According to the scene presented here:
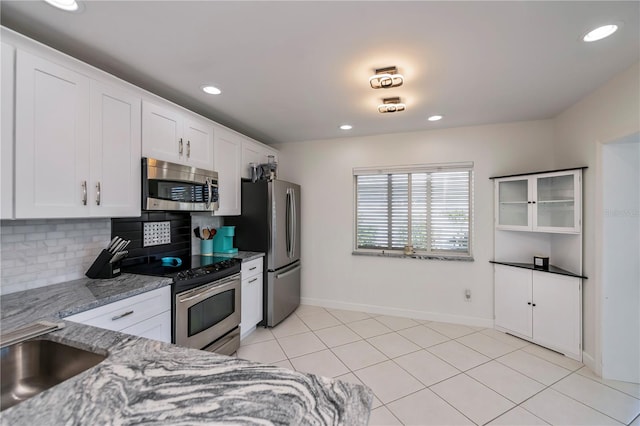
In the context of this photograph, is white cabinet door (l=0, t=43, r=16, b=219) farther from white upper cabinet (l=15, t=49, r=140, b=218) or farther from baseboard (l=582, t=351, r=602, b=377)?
baseboard (l=582, t=351, r=602, b=377)

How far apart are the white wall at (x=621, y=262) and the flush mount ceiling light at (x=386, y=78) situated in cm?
192

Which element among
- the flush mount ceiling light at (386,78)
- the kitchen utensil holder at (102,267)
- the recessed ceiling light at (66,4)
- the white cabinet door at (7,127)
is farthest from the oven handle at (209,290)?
the flush mount ceiling light at (386,78)

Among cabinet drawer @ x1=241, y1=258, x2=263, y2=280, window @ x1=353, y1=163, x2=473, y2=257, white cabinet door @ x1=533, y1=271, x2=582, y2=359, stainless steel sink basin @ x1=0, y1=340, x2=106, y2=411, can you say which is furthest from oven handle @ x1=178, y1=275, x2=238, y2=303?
white cabinet door @ x1=533, y1=271, x2=582, y2=359

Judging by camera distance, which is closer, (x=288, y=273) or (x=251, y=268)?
(x=251, y=268)

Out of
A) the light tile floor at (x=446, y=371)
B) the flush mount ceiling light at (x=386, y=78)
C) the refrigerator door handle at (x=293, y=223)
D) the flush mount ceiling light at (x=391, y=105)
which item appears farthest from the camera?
the refrigerator door handle at (x=293, y=223)

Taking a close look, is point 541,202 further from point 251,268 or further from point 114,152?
point 114,152

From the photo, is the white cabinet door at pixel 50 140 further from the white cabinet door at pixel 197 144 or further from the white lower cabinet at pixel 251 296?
the white lower cabinet at pixel 251 296

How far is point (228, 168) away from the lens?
3094mm

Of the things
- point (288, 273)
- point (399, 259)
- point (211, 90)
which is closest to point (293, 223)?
point (288, 273)

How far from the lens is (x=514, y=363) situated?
2533 millimetres

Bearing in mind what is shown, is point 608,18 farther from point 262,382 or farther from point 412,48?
point 262,382

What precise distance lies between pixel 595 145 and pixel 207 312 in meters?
3.70

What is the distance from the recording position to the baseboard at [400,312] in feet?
11.1

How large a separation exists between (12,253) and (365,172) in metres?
3.45
